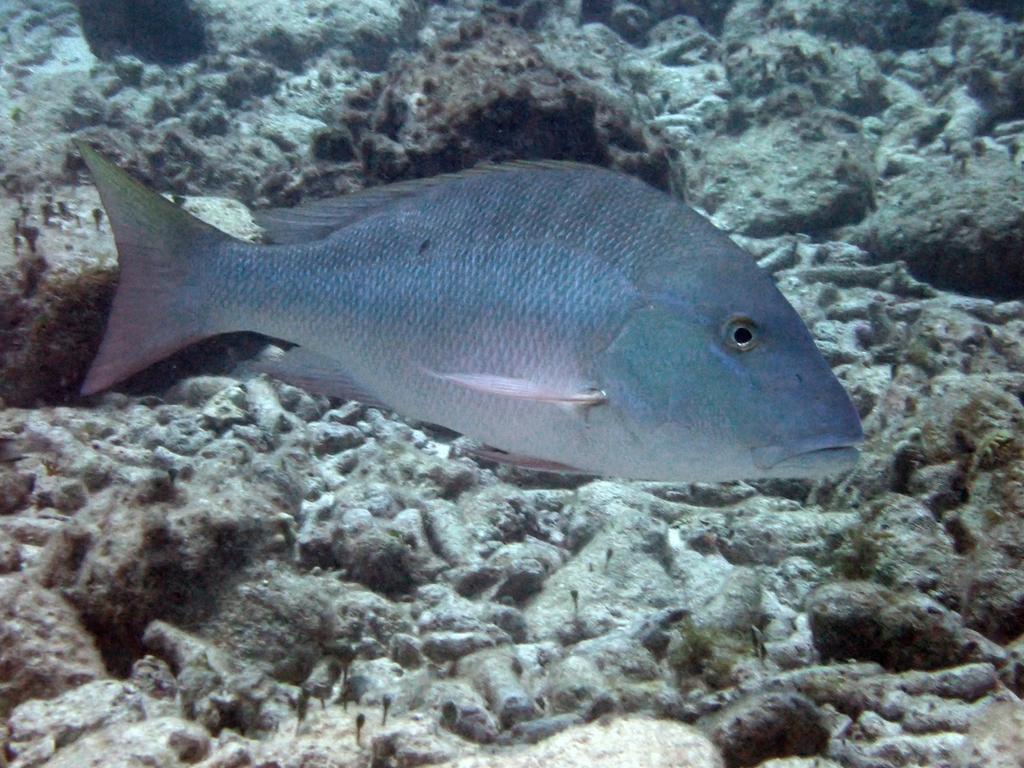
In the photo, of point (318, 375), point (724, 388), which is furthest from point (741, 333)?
point (318, 375)

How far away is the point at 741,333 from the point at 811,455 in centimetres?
38

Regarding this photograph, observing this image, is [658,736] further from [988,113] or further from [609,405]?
[988,113]

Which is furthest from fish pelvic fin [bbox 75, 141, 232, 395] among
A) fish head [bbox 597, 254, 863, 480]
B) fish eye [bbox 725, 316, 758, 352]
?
fish eye [bbox 725, 316, 758, 352]

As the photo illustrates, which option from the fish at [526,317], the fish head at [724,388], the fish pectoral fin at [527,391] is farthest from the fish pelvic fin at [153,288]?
the fish head at [724,388]

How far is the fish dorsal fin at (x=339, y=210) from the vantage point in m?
2.39

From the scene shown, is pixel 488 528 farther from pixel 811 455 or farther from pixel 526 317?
pixel 811 455

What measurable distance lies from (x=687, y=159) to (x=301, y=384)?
7696 mm

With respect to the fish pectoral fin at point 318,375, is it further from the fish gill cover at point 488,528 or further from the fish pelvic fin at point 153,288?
the fish pelvic fin at point 153,288

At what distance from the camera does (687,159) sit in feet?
28.9

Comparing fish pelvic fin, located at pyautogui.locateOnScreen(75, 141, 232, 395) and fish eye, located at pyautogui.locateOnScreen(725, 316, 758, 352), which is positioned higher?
fish eye, located at pyautogui.locateOnScreen(725, 316, 758, 352)

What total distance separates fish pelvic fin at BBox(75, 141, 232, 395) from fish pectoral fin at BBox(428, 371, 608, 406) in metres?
1.15

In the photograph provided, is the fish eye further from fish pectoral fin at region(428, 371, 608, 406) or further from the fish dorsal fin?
the fish dorsal fin

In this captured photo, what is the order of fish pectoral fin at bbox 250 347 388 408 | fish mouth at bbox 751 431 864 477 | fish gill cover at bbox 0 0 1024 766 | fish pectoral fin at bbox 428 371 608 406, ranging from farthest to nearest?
1. fish pectoral fin at bbox 250 347 388 408
2. fish gill cover at bbox 0 0 1024 766
3. fish pectoral fin at bbox 428 371 608 406
4. fish mouth at bbox 751 431 864 477

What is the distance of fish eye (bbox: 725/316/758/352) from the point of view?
1.87 metres
